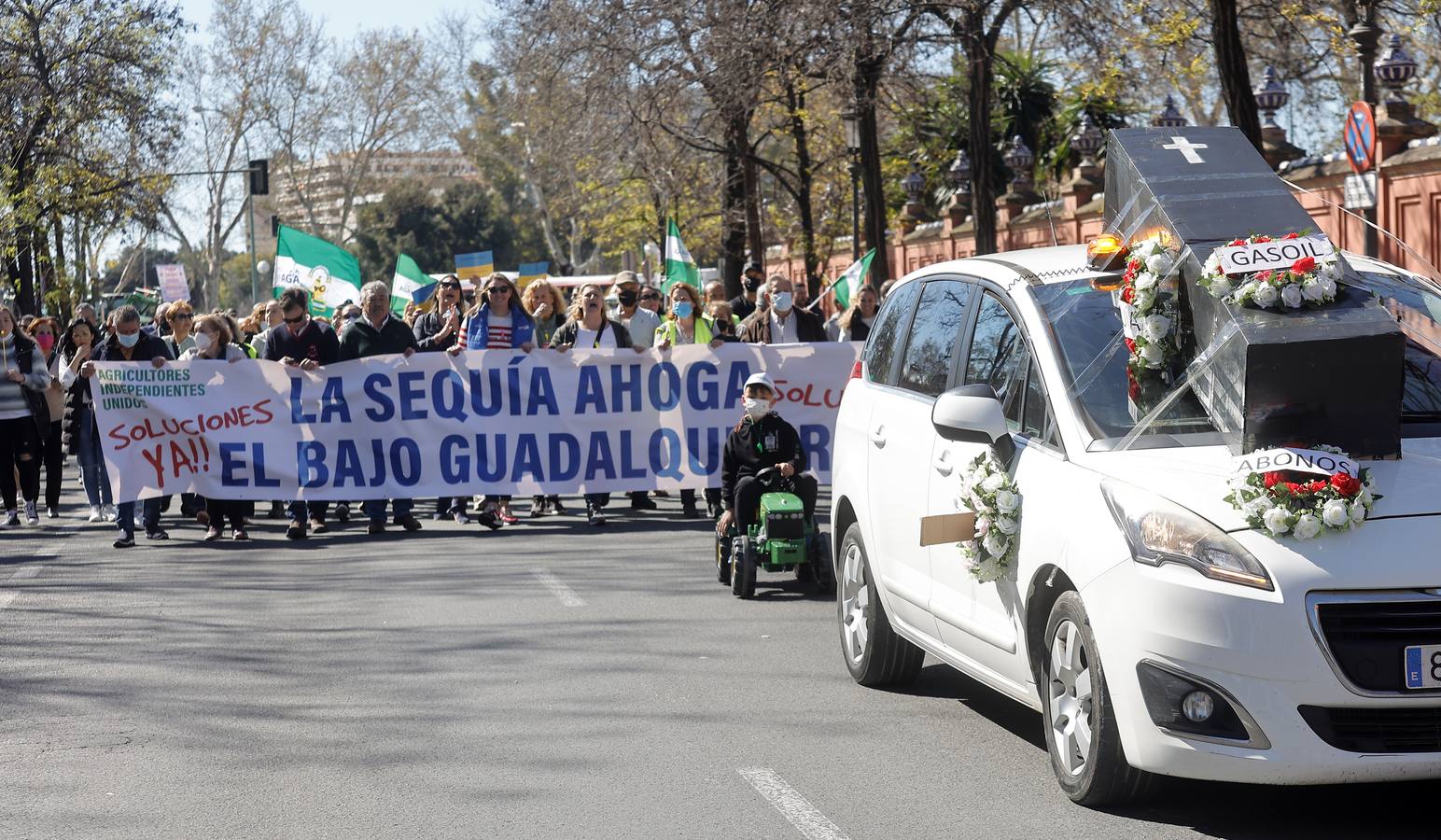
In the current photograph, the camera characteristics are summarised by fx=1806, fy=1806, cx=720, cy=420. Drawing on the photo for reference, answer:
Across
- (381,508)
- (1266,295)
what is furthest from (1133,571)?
(381,508)

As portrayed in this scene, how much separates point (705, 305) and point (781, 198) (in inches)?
1486

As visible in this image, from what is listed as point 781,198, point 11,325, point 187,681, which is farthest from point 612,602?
point 781,198

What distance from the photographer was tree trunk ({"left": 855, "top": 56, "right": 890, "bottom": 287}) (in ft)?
78.6

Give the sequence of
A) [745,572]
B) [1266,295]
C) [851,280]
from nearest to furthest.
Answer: [1266,295] → [745,572] → [851,280]

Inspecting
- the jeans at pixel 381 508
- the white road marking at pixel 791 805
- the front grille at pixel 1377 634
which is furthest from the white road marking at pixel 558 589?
the front grille at pixel 1377 634

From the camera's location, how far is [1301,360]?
5.44m

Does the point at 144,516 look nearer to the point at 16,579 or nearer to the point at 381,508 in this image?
the point at 381,508

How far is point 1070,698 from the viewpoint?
5.75 meters

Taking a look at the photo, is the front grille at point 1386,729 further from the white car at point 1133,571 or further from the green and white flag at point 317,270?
the green and white flag at point 317,270

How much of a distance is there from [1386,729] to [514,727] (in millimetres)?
3540

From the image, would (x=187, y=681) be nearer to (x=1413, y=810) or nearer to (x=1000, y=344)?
(x=1000, y=344)

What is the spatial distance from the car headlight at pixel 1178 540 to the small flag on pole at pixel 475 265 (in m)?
38.1

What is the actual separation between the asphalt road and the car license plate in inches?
26.1

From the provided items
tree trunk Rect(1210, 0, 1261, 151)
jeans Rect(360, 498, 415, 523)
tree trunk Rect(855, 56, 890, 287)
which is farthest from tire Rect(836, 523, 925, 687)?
tree trunk Rect(855, 56, 890, 287)
